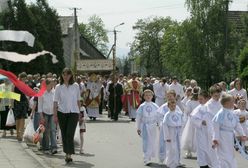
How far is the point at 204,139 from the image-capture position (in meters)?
11.9

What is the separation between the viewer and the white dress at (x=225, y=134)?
10.0 m

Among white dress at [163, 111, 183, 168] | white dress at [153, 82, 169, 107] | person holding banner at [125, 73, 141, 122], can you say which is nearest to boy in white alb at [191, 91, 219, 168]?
white dress at [163, 111, 183, 168]

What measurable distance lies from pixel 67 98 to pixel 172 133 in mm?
2274

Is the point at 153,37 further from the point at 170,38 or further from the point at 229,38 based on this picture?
the point at 229,38

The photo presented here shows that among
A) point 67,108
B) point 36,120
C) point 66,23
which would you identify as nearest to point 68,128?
point 67,108

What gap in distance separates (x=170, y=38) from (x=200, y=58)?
27.8m

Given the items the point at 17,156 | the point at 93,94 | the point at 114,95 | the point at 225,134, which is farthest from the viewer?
the point at 114,95

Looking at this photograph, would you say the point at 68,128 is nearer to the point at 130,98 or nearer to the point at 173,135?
the point at 173,135

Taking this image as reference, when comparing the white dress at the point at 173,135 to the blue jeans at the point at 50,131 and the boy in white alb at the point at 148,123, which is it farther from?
the blue jeans at the point at 50,131

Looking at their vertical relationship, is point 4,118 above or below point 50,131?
above

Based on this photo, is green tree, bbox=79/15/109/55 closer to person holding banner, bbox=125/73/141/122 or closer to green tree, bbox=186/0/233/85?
green tree, bbox=186/0/233/85

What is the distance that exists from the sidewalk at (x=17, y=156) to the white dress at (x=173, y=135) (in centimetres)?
242

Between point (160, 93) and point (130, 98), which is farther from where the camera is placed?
point (130, 98)

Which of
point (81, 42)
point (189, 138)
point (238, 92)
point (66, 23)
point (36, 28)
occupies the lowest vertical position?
point (189, 138)
